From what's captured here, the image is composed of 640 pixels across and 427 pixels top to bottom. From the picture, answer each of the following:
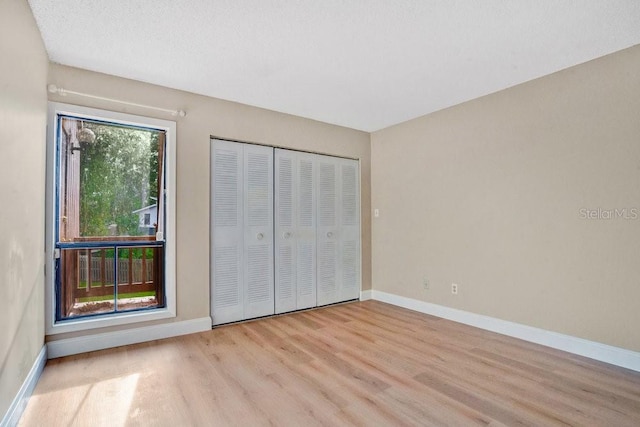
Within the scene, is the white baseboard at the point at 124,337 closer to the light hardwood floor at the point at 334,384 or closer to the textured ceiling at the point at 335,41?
the light hardwood floor at the point at 334,384

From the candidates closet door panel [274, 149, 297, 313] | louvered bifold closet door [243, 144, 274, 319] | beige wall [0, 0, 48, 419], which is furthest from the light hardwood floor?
closet door panel [274, 149, 297, 313]

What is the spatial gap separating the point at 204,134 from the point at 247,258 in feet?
4.67

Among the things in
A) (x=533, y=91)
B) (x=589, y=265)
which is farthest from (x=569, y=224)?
(x=533, y=91)

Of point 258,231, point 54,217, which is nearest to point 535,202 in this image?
point 258,231

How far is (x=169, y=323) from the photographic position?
10.4 feet

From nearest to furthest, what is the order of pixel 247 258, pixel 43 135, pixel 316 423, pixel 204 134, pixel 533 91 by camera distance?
pixel 316 423 → pixel 43 135 → pixel 533 91 → pixel 204 134 → pixel 247 258

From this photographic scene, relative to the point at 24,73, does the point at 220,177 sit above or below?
below

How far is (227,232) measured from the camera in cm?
354

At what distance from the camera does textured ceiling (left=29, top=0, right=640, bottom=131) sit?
204 centimetres

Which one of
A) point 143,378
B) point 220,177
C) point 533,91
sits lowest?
point 143,378

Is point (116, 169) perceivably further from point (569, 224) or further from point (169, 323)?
point (569, 224)

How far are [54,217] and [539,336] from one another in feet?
14.3

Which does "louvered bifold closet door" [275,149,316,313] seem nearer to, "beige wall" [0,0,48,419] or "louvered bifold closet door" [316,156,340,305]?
"louvered bifold closet door" [316,156,340,305]

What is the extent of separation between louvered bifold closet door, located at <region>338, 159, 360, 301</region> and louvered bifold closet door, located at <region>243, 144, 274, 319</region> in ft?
3.57
